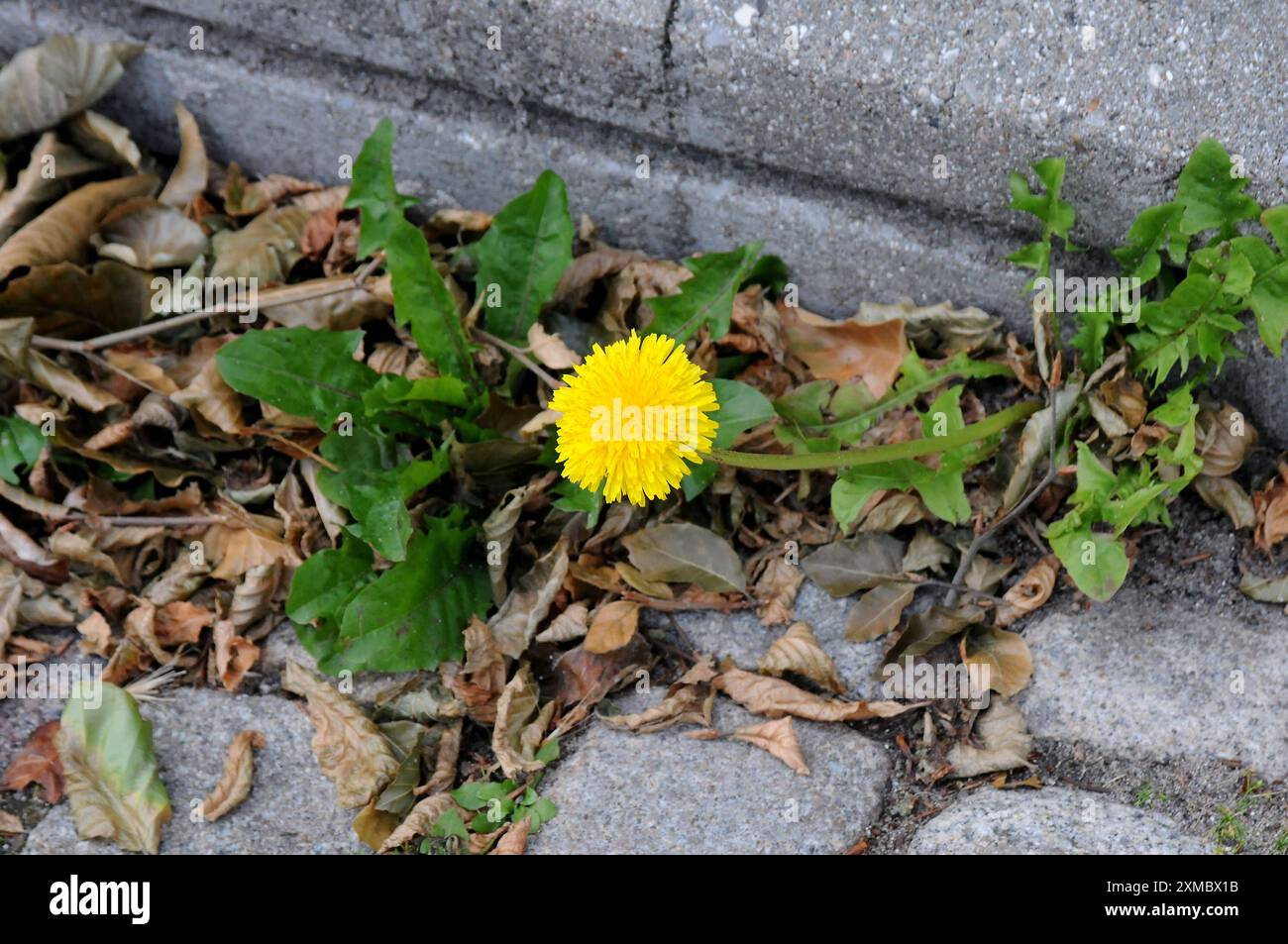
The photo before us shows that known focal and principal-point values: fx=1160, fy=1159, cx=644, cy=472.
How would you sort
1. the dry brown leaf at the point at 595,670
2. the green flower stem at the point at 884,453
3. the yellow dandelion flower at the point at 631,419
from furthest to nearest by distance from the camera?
the dry brown leaf at the point at 595,670, the green flower stem at the point at 884,453, the yellow dandelion flower at the point at 631,419

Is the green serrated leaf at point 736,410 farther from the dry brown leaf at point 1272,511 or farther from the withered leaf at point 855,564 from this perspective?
the dry brown leaf at point 1272,511

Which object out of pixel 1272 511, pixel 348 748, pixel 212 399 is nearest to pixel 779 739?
pixel 348 748

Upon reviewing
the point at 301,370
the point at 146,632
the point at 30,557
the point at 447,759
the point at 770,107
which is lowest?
the point at 447,759

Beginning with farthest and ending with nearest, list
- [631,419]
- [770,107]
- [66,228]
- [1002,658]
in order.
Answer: [66,228], [770,107], [1002,658], [631,419]

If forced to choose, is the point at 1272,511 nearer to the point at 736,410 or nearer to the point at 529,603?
the point at 736,410

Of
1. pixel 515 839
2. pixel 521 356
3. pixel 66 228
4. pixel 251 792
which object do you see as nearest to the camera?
pixel 515 839

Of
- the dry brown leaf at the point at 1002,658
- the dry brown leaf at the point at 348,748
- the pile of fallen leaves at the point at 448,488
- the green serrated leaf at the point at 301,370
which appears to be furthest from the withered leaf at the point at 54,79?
the dry brown leaf at the point at 1002,658

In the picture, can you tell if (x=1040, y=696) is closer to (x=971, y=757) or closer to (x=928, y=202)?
(x=971, y=757)
